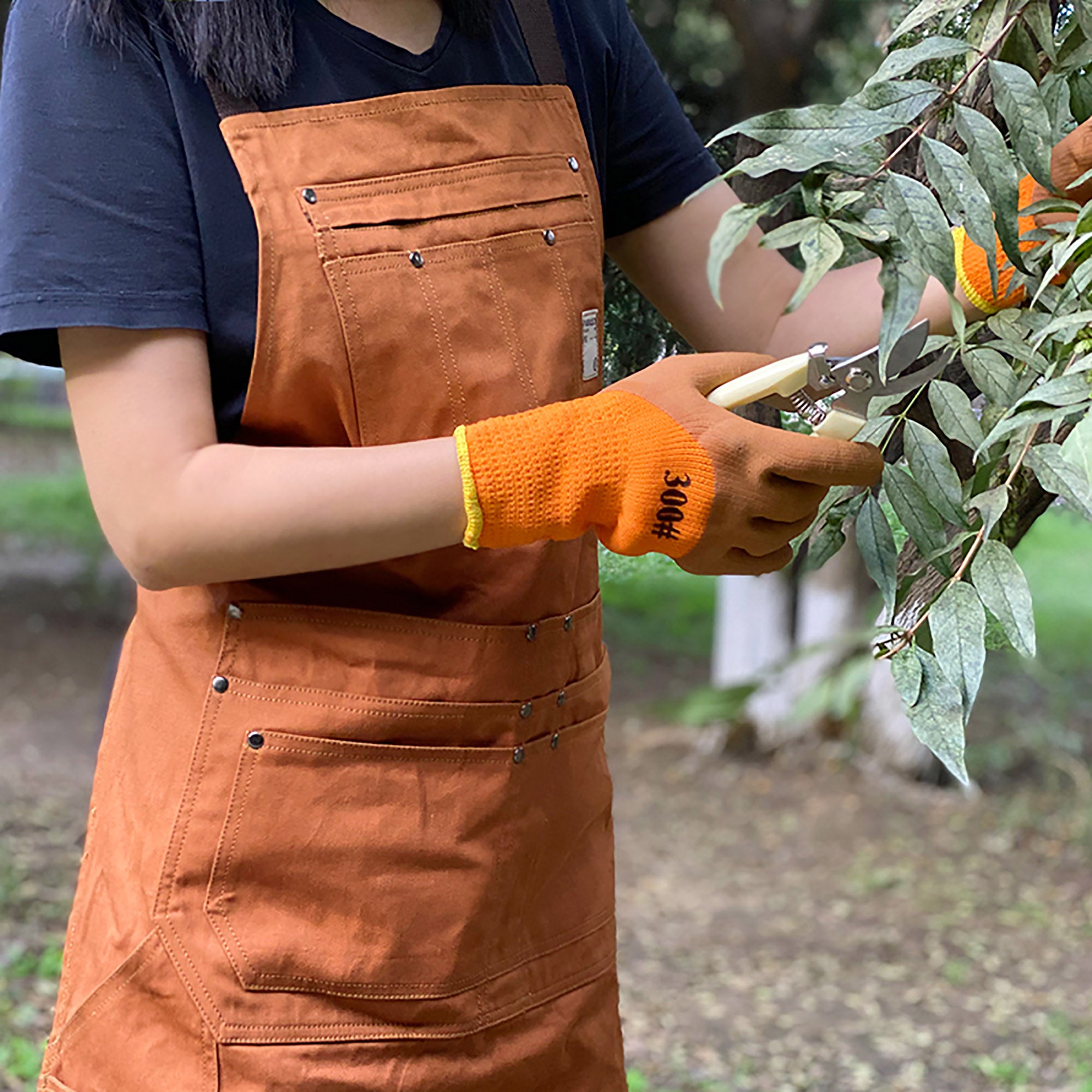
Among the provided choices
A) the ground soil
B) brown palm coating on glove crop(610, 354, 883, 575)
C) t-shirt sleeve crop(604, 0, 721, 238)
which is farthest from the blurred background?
brown palm coating on glove crop(610, 354, 883, 575)

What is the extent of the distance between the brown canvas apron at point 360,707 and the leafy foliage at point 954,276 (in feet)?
0.90

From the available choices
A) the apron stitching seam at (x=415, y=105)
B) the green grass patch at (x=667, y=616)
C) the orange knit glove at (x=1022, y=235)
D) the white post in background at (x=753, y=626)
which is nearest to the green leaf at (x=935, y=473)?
the orange knit glove at (x=1022, y=235)

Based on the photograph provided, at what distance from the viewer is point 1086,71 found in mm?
919

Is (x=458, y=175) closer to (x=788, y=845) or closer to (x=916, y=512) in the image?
(x=916, y=512)

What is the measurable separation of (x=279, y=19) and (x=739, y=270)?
453 mm

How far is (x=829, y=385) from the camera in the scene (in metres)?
0.95

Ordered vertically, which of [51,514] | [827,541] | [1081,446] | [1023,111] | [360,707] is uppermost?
[1023,111]

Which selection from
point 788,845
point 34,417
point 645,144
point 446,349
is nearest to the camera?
point 446,349

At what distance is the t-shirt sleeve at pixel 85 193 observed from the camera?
0.92 m

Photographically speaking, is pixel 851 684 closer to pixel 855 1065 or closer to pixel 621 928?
pixel 855 1065

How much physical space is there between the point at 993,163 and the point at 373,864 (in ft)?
2.19

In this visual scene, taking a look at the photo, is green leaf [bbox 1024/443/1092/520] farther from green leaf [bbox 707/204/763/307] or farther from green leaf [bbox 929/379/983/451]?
green leaf [bbox 707/204/763/307]

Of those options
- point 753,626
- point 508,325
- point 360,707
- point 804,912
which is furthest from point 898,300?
point 753,626

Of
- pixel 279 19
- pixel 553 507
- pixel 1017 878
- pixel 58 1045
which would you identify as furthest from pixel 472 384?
pixel 1017 878
